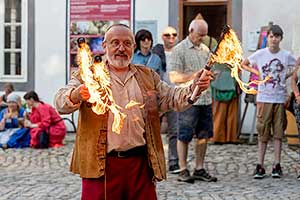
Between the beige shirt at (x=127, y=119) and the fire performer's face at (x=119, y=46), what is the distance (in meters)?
0.09

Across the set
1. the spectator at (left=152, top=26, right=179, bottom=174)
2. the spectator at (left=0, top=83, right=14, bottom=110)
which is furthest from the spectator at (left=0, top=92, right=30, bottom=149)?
the spectator at (left=152, top=26, right=179, bottom=174)

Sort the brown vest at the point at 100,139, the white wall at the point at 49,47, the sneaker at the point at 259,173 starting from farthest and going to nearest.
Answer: the white wall at the point at 49,47 → the sneaker at the point at 259,173 → the brown vest at the point at 100,139

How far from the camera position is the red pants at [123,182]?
405 cm

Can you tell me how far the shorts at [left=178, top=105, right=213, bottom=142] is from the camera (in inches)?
298

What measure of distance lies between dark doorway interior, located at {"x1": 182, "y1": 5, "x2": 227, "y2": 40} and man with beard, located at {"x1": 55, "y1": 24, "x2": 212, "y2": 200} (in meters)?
8.43

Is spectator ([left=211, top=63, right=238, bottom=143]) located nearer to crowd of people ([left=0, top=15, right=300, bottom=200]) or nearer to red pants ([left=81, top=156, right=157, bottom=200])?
crowd of people ([left=0, top=15, right=300, bottom=200])

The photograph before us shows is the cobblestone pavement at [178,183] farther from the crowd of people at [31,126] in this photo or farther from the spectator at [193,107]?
the crowd of people at [31,126]

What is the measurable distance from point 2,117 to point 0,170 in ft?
8.79

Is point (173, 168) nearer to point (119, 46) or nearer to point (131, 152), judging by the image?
point (131, 152)

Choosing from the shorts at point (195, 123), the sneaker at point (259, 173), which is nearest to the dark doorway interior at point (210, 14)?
the sneaker at point (259, 173)

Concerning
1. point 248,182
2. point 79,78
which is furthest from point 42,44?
point 79,78

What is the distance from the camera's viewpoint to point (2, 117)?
37.9 feet

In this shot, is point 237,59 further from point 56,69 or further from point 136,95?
point 56,69

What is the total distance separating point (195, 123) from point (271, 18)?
4751 mm
